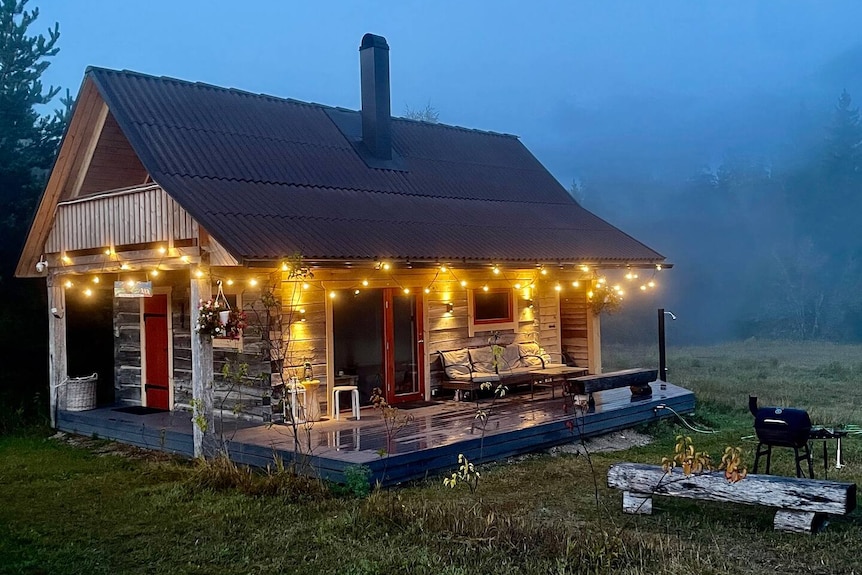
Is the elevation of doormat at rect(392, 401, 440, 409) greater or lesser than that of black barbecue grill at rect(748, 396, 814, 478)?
lesser

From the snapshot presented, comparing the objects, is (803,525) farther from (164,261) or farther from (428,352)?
(164,261)

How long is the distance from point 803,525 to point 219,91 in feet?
35.3

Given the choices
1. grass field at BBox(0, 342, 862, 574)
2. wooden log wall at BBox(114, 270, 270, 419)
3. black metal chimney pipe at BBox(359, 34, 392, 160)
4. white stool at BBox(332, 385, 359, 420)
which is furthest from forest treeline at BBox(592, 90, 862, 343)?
grass field at BBox(0, 342, 862, 574)

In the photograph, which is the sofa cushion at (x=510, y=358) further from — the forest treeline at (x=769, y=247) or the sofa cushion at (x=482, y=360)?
the forest treeline at (x=769, y=247)

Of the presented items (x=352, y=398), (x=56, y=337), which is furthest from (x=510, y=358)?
(x=56, y=337)

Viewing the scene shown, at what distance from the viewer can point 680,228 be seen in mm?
67875

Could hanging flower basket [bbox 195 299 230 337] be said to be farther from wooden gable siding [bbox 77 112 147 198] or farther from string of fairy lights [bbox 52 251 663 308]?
wooden gable siding [bbox 77 112 147 198]

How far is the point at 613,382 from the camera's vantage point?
12.0 m

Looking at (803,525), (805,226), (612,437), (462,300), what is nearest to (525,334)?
(462,300)

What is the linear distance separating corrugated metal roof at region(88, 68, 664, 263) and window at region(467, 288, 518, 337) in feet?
3.72

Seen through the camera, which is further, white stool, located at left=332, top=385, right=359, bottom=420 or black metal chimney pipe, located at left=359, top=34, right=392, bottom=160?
black metal chimney pipe, located at left=359, top=34, right=392, bottom=160

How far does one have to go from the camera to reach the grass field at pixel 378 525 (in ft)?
20.0

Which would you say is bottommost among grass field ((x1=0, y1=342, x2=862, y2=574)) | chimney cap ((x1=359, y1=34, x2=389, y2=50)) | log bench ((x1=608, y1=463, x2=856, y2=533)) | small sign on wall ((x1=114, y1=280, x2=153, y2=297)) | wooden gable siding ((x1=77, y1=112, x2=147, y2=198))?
grass field ((x1=0, y1=342, x2=862, y2=574))

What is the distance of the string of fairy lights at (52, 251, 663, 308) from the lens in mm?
10805
